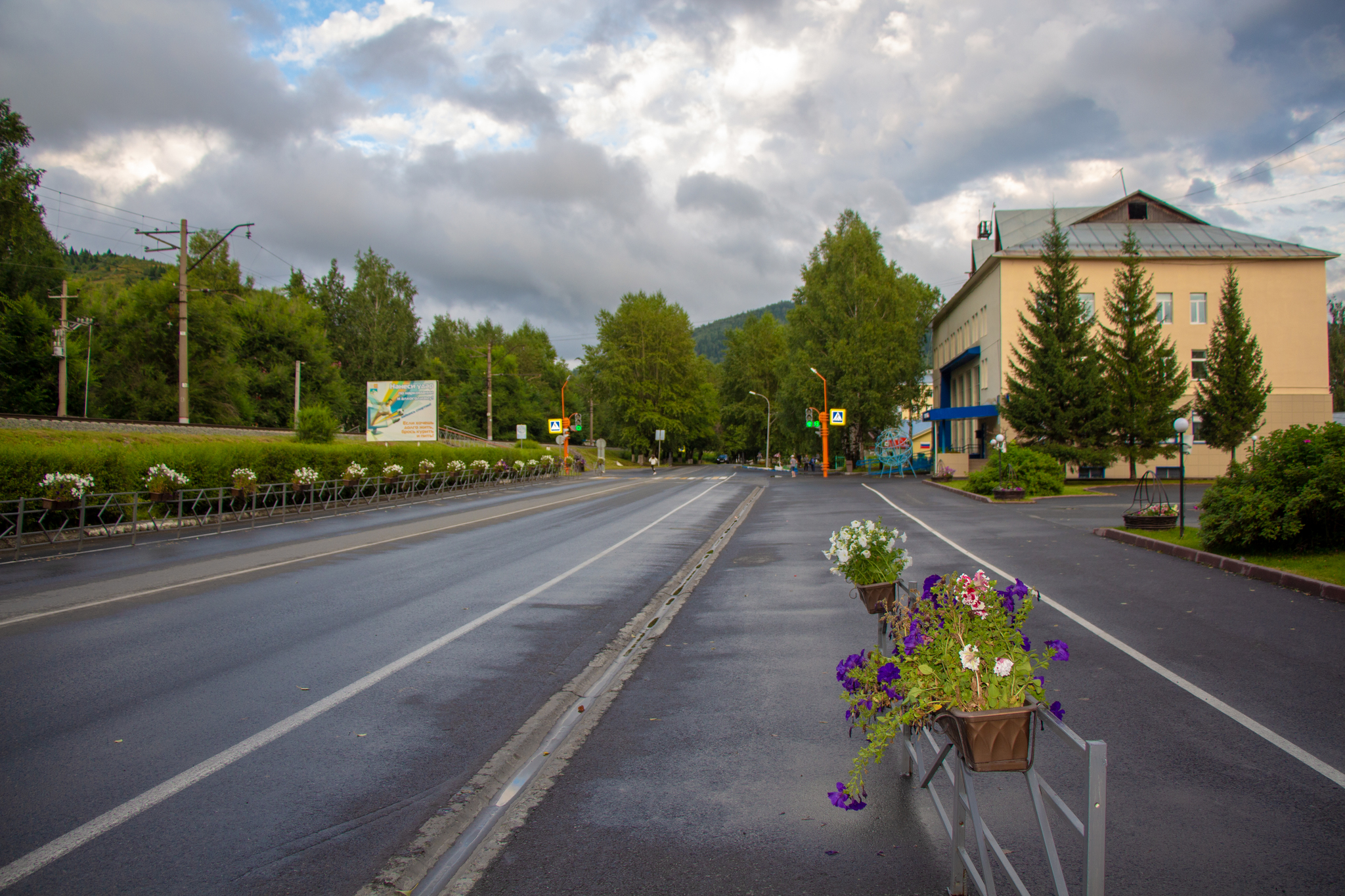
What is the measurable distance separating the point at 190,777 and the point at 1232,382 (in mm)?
44473

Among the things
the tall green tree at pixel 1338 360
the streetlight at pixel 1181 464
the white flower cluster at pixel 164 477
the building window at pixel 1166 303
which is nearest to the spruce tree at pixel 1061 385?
the building window at pixel 1166 303

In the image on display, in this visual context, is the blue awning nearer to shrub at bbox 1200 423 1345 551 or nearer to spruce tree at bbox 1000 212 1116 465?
spruce tree at bbox 1000 212 1116 465

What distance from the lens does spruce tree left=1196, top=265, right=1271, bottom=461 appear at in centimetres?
3684

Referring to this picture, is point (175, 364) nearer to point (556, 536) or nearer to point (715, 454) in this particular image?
point (556, 536)

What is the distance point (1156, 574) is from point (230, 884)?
11490 mm

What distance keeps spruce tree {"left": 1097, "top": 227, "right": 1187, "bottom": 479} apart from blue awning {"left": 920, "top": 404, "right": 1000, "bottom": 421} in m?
5.30

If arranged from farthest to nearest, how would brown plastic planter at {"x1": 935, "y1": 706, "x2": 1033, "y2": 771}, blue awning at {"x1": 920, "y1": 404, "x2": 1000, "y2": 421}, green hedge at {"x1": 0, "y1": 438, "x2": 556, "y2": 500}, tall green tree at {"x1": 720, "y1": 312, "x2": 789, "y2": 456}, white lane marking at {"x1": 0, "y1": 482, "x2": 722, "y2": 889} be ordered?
1. tall green tree at {"x1": 720, "y1": 312, "x2": 789, "y2": 456}
2. blue awning at {"x1": 920, "y1": 404, "x2": 1000, "y2": 421}
3. green hedge at {"x1": 0, "y1": 438, "x2": 556, "y2": 500}
4. white lane marking at {"x1": 0, "y1": 482, "x2": 722, "y2": 889}
5. brown plastic planter at {"x1": 935, "y1": 706, "x2": 1033, "y2": 771}

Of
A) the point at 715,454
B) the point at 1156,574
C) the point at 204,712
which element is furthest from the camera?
the point at 715,454

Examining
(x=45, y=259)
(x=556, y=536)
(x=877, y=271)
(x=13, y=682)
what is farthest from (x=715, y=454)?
(x=13, y=682)

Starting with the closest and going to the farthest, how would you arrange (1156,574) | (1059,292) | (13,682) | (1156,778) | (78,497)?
(1156,778) → (13,682) → (1156,574) → (78,497) → (1059,292)

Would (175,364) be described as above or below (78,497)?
above

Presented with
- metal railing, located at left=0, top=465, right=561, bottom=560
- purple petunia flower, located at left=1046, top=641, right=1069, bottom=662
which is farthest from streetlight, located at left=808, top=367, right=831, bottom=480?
purple petunia flower, located at left=1046, top=641, right=1069, bottom=662

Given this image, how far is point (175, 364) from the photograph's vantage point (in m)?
53.2

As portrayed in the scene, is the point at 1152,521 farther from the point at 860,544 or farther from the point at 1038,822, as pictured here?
A: the point at 1038,822
